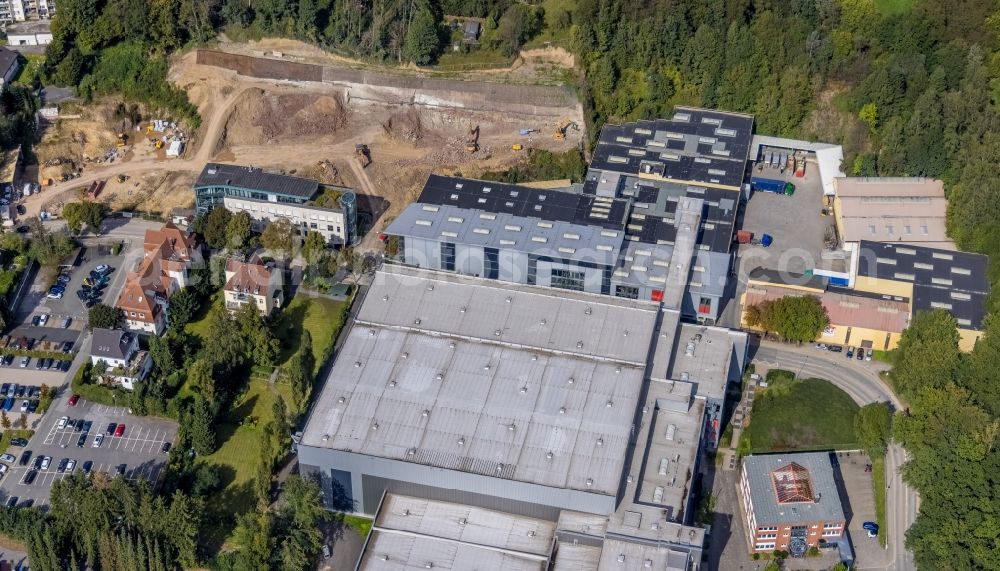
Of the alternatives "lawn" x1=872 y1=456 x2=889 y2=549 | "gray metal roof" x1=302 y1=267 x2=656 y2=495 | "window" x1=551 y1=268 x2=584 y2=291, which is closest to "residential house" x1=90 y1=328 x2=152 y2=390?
"gray metal roof" x1=302 y1=267 x2=656 y2=495

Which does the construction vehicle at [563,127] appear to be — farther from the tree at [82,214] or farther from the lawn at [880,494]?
the lawn at [880,494]

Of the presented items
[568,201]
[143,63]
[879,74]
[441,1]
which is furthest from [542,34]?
[143,63]

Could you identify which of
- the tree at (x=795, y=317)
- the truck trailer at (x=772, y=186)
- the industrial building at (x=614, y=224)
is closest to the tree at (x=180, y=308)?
the industrial building at (x=614, y=224)

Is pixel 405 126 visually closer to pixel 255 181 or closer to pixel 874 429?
pixel 255 181

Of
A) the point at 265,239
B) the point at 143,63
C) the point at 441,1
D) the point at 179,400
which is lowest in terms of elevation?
the point at 179,400

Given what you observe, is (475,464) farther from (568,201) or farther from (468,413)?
(568,201)

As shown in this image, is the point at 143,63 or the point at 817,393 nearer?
the point at 817,393
